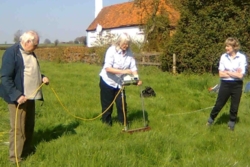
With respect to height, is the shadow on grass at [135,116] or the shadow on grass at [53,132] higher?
the shadow on grass at [53,132]

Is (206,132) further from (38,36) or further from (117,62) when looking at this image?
(38,36)

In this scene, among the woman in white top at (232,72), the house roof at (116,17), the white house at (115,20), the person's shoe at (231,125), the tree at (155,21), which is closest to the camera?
the woman in white top at (232,72)

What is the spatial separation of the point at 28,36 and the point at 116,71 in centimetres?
207

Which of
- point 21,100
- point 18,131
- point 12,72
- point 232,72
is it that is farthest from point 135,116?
point 12,72

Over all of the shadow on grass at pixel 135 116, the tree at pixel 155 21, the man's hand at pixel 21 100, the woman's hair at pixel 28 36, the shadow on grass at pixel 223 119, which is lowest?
the shadow on grass at pixel 223 119

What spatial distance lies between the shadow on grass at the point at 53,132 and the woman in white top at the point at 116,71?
707 mm

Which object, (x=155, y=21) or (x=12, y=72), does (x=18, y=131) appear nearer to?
(x=12, y=72)

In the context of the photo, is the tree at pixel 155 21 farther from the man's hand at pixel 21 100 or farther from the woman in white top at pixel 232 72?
the man's hand at pixel 21 100

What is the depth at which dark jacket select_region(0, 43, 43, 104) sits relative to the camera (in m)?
5.08

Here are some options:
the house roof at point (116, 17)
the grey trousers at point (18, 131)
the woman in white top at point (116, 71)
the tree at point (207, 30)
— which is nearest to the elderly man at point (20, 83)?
the grey trousers at point (18, 131)

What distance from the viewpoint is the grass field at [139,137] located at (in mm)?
5418

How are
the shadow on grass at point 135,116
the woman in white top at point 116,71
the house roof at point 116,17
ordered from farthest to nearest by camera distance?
1. the house roof at point 116,17
2. the shadow on grass at point 135,116
3. the woman in white top at point 116,71

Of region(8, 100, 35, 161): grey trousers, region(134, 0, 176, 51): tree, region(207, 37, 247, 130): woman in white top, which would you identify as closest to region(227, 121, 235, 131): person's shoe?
region(207, 37, 247, 130): woman in white top

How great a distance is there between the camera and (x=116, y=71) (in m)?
6.73
